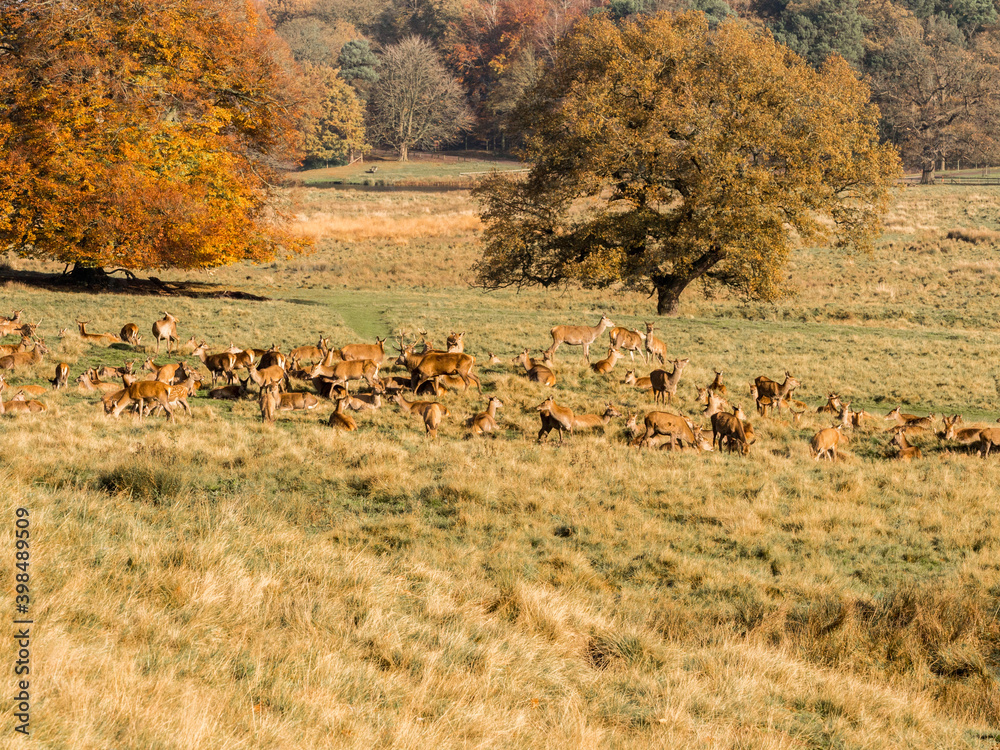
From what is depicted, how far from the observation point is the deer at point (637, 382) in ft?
62.8

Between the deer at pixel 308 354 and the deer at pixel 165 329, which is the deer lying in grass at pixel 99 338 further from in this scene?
the deer at pixel 308 354

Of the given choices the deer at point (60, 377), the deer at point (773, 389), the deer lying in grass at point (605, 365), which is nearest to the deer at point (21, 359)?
the deer at point (60, 377)

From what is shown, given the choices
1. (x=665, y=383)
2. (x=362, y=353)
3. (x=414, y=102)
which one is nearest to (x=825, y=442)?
(x=665, y=383)

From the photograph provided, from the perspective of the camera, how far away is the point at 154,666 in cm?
559

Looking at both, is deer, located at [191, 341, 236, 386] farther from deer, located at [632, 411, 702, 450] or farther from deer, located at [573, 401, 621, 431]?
deer, located at [632, 411, 702, 450]

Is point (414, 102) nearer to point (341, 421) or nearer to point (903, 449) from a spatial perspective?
point (341, 421)

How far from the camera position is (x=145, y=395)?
14.5m

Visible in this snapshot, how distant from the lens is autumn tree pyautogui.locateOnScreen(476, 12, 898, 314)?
28266mm

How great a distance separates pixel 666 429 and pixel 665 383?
3.64 meters

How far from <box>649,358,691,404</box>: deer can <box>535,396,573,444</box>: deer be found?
141 inches

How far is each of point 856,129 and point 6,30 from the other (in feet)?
95.6

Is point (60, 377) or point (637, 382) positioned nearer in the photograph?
point (60, 377)

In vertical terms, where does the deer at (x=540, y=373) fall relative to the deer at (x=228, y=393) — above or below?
above

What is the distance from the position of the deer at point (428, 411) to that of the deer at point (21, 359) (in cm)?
766
